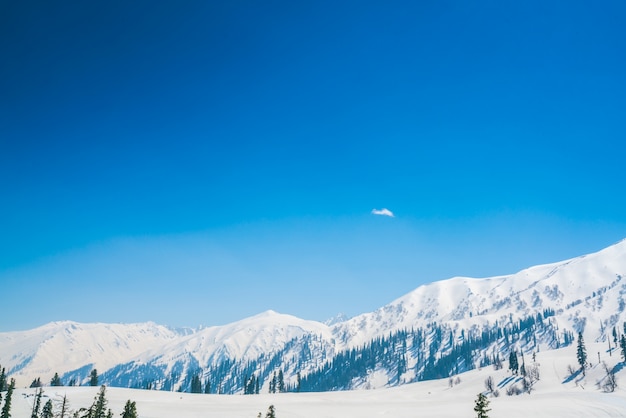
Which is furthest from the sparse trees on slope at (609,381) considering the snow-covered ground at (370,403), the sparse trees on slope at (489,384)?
the sparse trees on slope at (489,384)

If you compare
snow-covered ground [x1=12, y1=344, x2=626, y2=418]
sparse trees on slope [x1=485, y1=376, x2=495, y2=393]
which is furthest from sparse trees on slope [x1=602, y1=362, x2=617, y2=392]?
sparse trees on slope [x1=485, y1=376, x2=495, y2=393]

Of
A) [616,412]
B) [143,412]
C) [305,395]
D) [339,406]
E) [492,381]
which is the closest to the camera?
[616,412]

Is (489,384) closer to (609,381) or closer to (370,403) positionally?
(609,381)

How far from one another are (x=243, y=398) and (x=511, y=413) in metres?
90.3

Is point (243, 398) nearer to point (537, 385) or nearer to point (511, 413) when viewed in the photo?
point (511, 413)

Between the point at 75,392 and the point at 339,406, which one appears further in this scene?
the point at 75,392

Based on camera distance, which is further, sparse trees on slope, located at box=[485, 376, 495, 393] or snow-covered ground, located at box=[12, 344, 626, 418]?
sparse trees on slope, located at box=[485, 376, 495, 393]

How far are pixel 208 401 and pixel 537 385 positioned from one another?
432 feet

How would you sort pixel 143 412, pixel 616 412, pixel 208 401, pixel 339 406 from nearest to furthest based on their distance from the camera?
pixel 616 412
pixel 143 412
pixel 339 406
pixel 208 401

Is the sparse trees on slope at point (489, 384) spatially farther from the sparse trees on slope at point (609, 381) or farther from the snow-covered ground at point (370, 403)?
the sparse trees on slope at point (609, 381)

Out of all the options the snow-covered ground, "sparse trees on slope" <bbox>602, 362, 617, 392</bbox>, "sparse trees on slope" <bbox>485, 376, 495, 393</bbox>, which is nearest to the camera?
the snow-covered ground

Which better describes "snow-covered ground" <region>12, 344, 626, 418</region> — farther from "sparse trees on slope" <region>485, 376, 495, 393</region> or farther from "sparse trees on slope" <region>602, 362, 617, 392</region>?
"sparse trees on slope" <region>485, 376, 495, 393</region>

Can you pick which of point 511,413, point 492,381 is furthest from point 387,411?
point 492,381

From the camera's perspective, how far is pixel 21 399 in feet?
483
